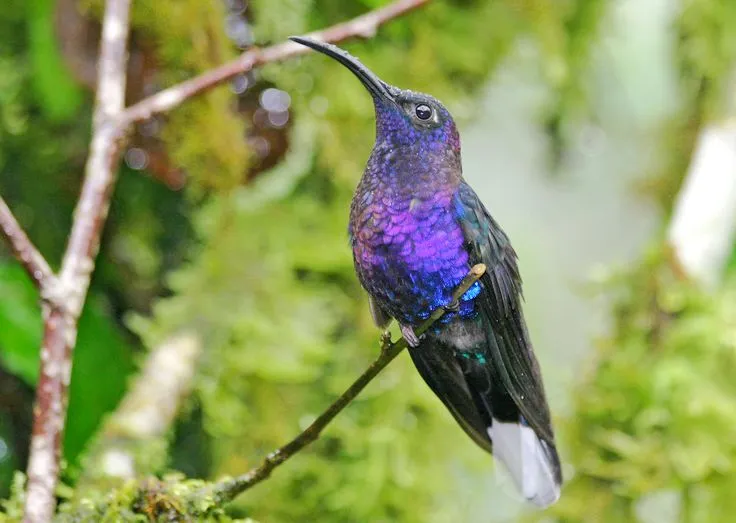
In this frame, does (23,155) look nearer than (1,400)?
No

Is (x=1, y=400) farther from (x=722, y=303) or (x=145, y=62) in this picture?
(x=722, y=303)

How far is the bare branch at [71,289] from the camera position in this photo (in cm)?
89

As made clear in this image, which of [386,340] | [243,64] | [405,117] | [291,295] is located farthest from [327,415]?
[291,295]

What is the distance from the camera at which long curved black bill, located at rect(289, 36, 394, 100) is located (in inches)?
28.5

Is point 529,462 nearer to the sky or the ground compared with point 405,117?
nearer to the ground

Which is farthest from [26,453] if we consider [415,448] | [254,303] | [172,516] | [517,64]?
[517,64]

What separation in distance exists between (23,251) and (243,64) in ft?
1.47

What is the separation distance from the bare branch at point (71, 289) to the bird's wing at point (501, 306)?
477 mm

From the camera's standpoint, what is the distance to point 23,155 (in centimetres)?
202

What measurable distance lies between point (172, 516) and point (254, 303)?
36.5 inches

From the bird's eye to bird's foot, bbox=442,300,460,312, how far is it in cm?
18

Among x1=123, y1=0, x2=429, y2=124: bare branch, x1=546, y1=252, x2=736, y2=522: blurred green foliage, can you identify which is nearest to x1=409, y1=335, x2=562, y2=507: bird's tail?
x1=123, y1=0, x2=429, y2=124: bare branch

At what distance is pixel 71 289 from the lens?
3.29ft

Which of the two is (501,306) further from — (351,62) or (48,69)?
(48,69)
